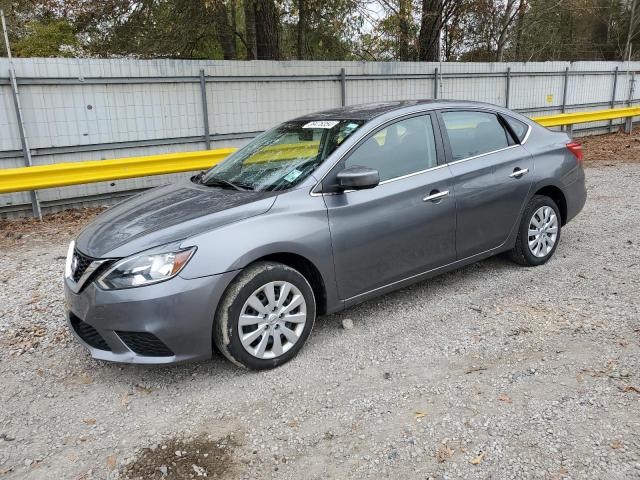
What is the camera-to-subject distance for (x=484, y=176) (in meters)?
4.50

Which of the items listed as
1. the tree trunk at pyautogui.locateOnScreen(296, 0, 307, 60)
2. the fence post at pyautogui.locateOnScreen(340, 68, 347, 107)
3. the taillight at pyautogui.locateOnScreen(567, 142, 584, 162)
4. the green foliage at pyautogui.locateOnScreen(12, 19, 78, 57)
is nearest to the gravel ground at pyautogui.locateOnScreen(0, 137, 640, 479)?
the taillight at pyautogui.locateOnScreen(567, 142, 584, 162)

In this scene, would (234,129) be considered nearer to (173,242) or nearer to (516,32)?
(173,242)

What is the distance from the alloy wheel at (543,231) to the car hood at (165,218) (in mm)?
2692

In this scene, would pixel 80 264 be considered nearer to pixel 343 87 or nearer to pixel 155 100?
pixel 155 100

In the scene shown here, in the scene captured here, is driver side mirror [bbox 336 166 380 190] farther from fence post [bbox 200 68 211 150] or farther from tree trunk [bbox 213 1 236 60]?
tree trunk [bbox 213 1 236 60]

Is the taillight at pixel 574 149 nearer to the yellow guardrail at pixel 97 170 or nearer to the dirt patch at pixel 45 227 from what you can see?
the yellow guardrail at pixel 97 170

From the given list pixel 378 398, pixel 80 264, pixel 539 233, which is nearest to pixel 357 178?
pixel 378 398

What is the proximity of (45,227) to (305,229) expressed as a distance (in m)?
5.31

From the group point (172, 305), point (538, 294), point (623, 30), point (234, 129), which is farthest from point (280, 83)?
point (623, 30)

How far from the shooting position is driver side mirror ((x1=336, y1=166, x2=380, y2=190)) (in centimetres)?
359

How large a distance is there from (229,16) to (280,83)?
6.55 m

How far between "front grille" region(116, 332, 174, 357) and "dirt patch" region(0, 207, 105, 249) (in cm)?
419

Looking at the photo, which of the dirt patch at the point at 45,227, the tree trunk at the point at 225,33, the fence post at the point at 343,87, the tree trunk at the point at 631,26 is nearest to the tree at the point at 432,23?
the fence post at the point at 343,87

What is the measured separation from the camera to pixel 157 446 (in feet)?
9.29
